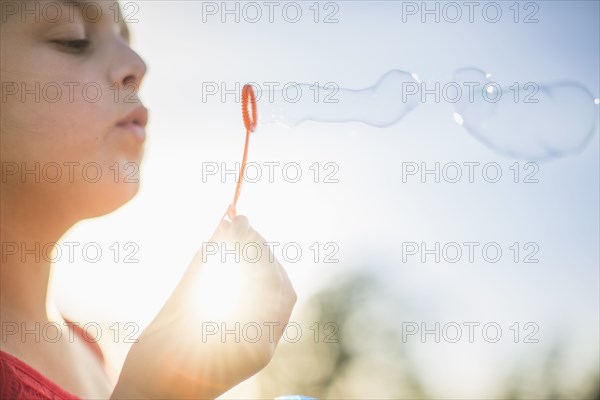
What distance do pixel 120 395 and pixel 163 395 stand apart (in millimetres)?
92

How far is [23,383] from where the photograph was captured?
1.37 meters

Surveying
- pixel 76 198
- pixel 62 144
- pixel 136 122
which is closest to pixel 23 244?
pixel 76 198

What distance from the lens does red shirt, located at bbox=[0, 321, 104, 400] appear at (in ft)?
4.38

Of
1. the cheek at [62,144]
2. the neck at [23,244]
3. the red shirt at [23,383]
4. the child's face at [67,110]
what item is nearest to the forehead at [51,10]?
the child's face at [67,110]

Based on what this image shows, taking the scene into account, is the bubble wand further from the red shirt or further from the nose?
the red shirt

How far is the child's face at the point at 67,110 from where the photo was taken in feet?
4.81

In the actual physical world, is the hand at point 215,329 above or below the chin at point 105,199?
below

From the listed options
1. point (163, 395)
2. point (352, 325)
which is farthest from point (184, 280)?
point (352, 325)

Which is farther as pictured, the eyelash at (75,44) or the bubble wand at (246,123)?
the bubble wand at (246,123)

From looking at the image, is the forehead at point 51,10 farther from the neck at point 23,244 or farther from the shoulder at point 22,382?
the shoulder at point 22,382

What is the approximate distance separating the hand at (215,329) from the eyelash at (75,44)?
541 millimetres

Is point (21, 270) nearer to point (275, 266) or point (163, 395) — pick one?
point (163, 395)

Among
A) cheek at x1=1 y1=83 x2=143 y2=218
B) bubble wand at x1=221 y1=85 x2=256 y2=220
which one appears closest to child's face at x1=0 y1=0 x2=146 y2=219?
cheek at x1=1 y1=83 x2=143 y2=218

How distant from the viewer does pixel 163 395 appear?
4.71 ft
